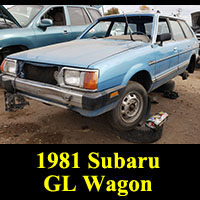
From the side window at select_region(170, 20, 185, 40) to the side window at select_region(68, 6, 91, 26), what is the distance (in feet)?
7.80

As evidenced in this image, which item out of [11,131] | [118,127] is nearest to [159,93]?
[118,127]

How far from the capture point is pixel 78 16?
16.6ft

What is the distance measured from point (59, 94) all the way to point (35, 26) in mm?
2679

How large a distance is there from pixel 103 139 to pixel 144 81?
102 cm

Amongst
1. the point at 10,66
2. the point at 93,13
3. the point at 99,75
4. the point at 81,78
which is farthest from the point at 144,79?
the point at 93,13

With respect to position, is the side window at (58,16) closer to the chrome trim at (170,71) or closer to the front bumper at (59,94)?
the front bumper at (59,94)

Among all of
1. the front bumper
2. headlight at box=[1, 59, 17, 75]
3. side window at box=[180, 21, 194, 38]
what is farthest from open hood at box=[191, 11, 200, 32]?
headlight at box=[1, 59, 17, 75]

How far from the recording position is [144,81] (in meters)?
2.79

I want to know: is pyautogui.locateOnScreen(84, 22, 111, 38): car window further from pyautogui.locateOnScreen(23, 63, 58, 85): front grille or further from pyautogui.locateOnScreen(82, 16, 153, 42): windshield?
pyautogui.locateOnScreen(23, 63, 58, 85): front grille

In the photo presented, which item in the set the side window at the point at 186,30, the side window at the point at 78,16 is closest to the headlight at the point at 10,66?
the side window at the point at 78,16

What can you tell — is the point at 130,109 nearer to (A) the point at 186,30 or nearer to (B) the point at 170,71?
(B) the point at 170,71

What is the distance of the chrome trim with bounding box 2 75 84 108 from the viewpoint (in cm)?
197

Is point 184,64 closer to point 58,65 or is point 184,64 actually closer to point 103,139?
point 103,139

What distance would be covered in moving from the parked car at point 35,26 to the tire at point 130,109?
8.60 ft
